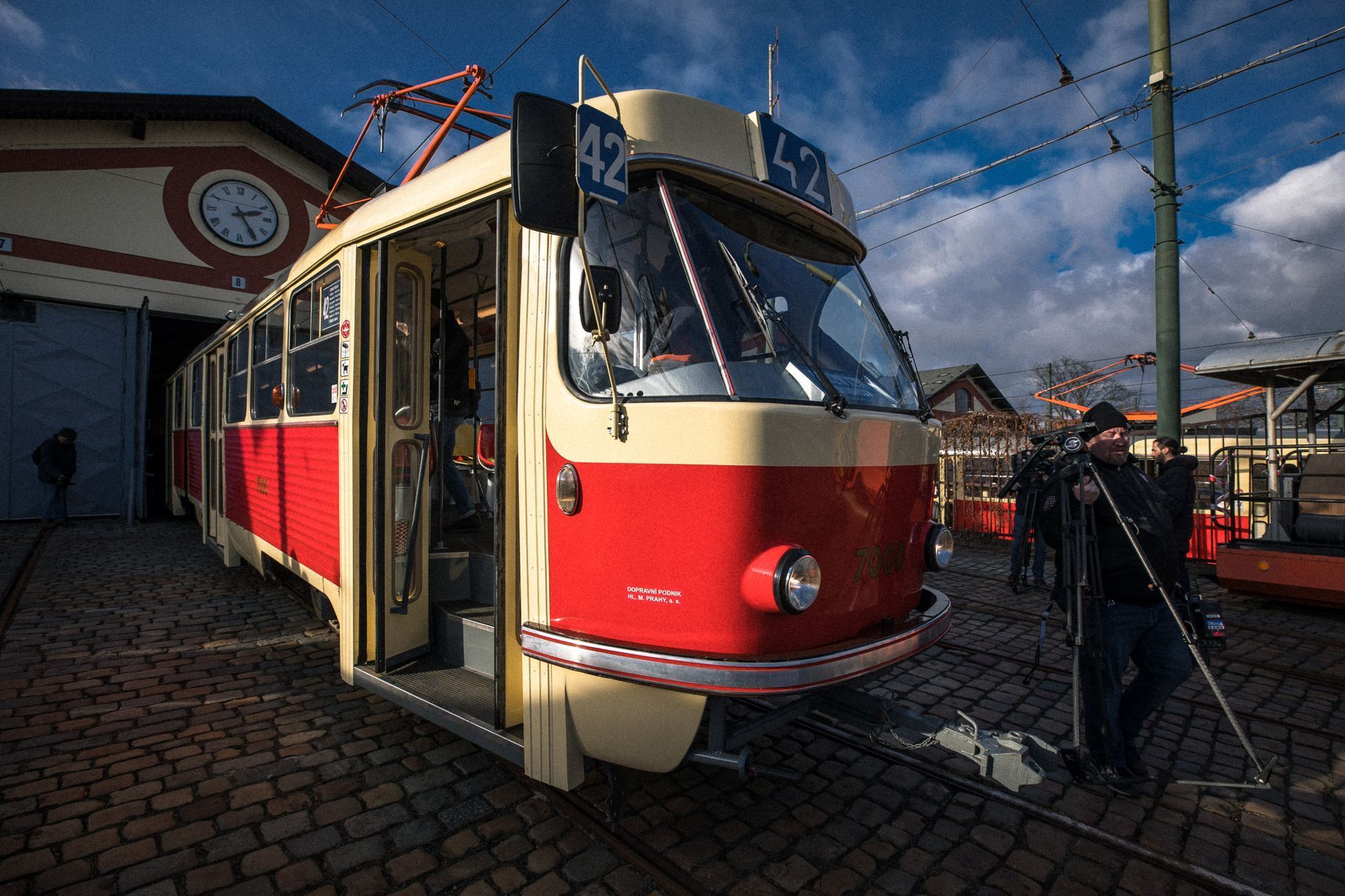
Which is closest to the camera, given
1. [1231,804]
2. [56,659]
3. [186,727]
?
[1231,804]

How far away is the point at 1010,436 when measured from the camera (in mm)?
12773

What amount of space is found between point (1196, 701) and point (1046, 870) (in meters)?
2.54

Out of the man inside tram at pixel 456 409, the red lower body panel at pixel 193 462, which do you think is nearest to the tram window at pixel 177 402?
the red lower body panel at pixel 193 462

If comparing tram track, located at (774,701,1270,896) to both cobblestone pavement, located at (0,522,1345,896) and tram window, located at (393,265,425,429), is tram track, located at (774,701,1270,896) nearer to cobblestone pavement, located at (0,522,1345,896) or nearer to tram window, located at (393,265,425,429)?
cobblestone pavement, located at (0,522,1345,896)

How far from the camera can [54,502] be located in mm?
12406

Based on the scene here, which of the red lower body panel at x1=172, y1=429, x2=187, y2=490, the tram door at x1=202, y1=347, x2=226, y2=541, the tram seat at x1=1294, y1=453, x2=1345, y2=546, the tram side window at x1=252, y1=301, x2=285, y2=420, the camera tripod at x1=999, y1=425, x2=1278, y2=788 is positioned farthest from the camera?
the red lower body panel at x1=172, y1=429, x2=187, y2=490

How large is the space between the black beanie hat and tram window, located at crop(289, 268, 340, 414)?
4.09m

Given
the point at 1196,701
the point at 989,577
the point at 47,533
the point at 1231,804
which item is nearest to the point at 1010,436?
the point at 989,577

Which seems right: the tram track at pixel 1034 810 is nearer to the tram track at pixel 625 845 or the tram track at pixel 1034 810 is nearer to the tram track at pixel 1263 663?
the tram track at pixel 625 845

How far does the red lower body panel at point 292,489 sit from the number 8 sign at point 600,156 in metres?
2.50

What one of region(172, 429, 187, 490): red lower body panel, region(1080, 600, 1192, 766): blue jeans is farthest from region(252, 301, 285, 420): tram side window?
region(172, 429, 187, 490): red lower body panel

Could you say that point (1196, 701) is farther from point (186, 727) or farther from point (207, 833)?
point (186, 727)

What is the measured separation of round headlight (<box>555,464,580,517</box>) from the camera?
2785 mm

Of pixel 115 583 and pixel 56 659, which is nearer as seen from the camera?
pixel 56 659
